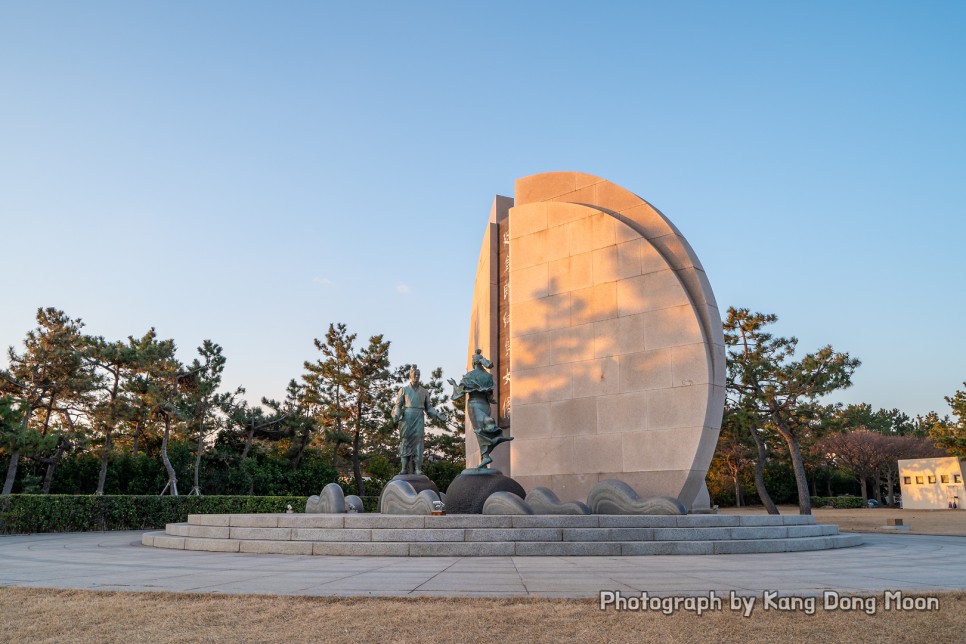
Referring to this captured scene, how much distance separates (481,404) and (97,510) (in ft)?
39.1

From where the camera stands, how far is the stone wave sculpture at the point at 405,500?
40.6 feet

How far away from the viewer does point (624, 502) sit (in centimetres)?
1230

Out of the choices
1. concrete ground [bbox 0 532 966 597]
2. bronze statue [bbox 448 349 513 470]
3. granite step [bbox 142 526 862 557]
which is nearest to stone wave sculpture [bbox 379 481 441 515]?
bronze statue [bbox 448 349 513 470]

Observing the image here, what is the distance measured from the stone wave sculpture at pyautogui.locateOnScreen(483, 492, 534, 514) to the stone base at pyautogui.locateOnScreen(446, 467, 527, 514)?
2.34 feet

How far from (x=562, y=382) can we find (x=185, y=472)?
778 inches

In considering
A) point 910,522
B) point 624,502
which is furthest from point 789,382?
point 624,502

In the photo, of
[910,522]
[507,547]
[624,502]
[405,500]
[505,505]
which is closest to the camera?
[507,547]

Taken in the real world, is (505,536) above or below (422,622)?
above

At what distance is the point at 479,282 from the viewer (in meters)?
19.5

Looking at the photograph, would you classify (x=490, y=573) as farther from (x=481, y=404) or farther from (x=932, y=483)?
(x=932, y=483)

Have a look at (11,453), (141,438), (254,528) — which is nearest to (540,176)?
(254,528)

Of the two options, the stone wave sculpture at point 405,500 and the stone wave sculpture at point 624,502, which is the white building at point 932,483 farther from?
the stone wave sculpture at point 405,500

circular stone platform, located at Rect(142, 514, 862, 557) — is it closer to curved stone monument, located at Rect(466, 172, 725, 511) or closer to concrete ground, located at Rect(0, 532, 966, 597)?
concrete ground, located at Rect(0, 532, 966, 597)

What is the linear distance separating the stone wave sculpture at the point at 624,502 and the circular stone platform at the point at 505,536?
93 centimetres
